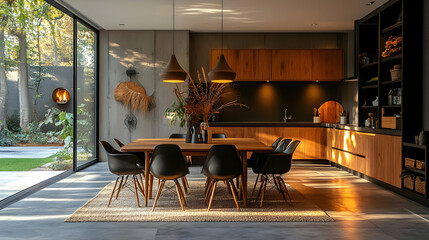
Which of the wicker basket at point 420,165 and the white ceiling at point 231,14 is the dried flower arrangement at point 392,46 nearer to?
the white ceiling at point 231,14

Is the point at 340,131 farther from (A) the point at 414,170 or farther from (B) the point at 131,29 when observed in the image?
(B) the point at 131,29

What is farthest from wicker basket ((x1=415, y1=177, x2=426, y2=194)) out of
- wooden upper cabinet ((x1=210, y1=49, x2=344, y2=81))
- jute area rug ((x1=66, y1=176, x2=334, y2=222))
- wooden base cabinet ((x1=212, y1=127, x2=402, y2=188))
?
wooden upper cabinet ((x1=210, y1=49, x2=344, y2=81))

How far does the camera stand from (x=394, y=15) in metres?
7.00

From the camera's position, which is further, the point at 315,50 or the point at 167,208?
the point at 315,50

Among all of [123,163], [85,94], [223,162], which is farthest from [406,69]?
Result: [85,94]

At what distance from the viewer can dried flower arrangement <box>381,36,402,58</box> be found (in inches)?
251

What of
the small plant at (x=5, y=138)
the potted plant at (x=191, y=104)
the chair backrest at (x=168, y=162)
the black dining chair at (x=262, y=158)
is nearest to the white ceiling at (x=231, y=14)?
the potted plant at (x=191, y=104)

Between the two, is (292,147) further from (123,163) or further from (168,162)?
(123,163)

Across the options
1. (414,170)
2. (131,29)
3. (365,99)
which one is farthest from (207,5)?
(414,170)

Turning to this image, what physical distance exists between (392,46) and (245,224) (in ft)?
12.9

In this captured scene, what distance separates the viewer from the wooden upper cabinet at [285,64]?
9.30 m

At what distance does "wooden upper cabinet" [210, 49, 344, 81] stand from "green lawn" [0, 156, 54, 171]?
434 cm

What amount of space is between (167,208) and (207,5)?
3.69 m

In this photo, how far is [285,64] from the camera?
931 centimetres
